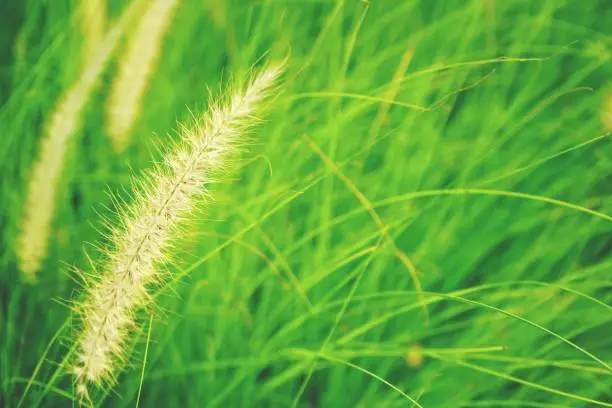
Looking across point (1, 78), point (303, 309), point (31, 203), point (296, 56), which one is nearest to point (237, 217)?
point (303, 309)

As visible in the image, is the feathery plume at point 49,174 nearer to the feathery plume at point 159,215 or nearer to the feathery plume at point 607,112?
the feathery plume at point 159,215

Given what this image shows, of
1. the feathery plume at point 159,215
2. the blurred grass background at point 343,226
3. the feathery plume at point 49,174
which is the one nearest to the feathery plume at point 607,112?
the blurred grass background at point 343,226

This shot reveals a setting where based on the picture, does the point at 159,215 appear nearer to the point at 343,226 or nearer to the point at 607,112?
the point at 343,226

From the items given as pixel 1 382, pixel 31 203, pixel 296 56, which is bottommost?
pixel 1 382

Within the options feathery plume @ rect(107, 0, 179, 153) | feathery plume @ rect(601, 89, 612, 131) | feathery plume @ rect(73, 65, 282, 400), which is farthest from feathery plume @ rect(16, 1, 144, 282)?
feathery plume @ rect(601, 89, 612, 131)

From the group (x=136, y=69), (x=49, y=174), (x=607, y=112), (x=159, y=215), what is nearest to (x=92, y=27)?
(x=136, y=69)

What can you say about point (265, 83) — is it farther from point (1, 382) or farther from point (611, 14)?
point (611, 14)
